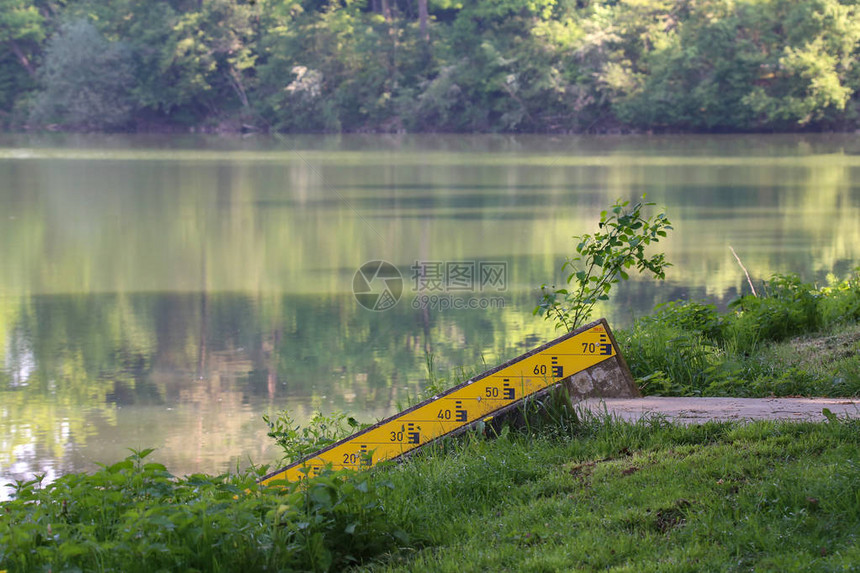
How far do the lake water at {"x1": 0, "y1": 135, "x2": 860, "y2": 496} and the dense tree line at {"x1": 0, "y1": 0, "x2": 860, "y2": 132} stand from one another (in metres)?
14.9

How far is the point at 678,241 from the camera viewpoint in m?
17.2

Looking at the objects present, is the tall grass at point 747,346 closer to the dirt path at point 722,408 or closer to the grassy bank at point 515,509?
the dirt path at point 722,408

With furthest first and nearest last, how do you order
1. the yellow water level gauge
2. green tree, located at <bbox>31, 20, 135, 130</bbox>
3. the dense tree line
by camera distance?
green tree, located at <bbox>31, 20, 135, 130</bbox>, the dense tree line, the yellow water level gauge

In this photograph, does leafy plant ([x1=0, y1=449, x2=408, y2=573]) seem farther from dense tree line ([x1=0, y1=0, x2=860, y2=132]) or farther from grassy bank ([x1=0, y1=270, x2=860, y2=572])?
dense tree line ([x1=0, y1=0, x2=860, y2=132])

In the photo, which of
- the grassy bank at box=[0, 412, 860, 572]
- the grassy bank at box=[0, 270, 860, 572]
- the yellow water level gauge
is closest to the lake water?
the yellow water level gauge

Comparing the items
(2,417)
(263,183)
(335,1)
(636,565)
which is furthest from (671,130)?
(636,565)

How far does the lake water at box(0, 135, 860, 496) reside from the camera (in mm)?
8273

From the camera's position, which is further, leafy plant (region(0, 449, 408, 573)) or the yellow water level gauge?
the yellow water level gauge

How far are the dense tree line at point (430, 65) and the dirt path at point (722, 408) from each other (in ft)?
145

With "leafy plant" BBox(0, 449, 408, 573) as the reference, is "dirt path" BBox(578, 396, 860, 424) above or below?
above

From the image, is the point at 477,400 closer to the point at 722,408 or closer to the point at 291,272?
the point at 722,408

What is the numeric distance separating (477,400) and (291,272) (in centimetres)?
986

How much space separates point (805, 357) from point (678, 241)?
11.3 metres

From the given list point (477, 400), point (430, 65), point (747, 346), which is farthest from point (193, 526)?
point (430, 65)
